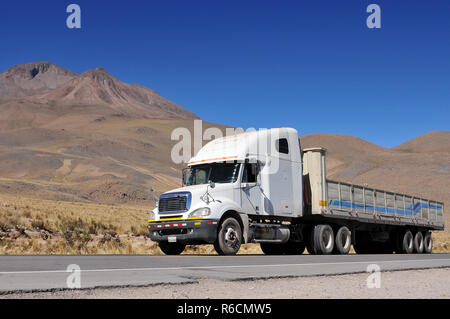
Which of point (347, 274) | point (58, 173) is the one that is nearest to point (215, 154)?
point (347, 274)

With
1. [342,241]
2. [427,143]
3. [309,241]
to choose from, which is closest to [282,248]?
[309,241]

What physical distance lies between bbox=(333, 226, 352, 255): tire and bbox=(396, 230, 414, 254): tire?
14.1 ft

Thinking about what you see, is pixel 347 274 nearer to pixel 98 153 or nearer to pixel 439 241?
pixel 439 241

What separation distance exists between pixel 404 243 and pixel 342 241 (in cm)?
485

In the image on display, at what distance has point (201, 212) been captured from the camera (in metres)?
15.2

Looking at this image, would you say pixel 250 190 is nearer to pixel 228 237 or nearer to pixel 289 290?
pixel 228 237

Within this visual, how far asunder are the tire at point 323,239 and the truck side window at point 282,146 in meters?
2.90

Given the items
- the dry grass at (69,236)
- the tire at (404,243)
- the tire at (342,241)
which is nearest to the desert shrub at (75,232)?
the dry grass at (69,236)

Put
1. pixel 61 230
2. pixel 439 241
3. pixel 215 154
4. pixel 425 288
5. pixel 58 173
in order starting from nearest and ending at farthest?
pixel 425 288 < pixel 215 154 < pixel 61 230 < pixel 439 241 < pixel 58 173

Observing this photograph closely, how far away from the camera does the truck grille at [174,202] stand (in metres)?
15.7

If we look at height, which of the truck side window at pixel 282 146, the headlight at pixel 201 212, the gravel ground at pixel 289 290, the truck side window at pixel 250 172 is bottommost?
the gravel ground at pixel 289 290

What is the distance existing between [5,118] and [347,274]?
197586 millimetres

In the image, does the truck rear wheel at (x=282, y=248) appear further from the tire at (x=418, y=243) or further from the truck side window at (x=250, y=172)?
the tire at (x=418, y=243)

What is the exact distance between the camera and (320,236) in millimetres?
18609
